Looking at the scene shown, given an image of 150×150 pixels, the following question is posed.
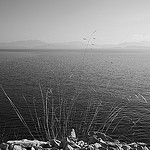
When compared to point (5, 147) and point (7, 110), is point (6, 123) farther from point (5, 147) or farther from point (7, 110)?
point (5, 147)

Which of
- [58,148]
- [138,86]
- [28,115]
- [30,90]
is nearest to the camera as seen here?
[58,148]

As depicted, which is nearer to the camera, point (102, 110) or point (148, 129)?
point (148, 129)

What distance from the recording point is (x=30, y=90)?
2753 cm

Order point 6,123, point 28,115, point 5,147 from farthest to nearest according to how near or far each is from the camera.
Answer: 1. point 28,115
2. point 6,123
3. point 5,147

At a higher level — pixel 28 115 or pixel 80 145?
pixel 80 145

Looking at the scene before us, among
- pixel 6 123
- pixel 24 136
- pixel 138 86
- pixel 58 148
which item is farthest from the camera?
pixel 138 86

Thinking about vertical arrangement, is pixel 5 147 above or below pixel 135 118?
above

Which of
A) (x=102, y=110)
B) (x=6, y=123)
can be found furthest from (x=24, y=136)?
(x=102, y=110)

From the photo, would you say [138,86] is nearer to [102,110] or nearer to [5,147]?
[102,110]

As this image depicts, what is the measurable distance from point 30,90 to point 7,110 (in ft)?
23.4

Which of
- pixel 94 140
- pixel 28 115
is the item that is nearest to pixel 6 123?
pixel 28 115

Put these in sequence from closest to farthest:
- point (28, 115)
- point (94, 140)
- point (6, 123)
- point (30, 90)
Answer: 1. point (94, 140)
2. point (6, 123)
3. point (28, 115)
4. point (30, 90)

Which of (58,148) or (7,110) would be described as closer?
(58,148)

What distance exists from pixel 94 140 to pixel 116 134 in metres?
10.7
